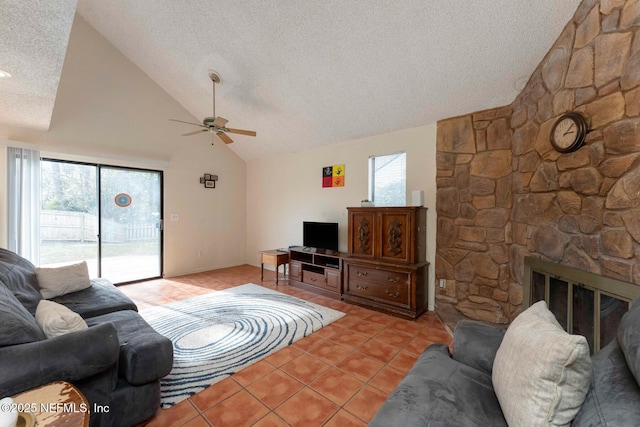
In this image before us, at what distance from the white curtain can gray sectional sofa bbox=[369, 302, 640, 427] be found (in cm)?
507

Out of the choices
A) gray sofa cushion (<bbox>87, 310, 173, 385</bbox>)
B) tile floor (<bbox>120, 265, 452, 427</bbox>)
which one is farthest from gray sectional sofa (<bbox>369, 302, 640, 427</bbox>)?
gray sofa cushion (<bbox>87, 310, 173, 385</bbox>)

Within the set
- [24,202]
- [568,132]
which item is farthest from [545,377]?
[24,202]

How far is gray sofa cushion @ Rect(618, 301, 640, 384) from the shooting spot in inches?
34.1

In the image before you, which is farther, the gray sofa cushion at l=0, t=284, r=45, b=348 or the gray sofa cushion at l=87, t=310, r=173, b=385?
the gray sofa cushion at l=87, t=310, r=173, b=385

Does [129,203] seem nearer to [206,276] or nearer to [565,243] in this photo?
[206,276]

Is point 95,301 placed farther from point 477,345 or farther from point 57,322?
point 477,345

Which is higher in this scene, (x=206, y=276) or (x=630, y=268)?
(x=630, y=268)

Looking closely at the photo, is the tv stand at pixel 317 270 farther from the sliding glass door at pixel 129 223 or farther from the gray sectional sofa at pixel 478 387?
the sliding glass door at pixel 129 223

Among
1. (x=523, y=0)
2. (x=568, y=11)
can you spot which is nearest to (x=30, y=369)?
(x=523, y=0)

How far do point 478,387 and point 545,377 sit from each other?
470 millimetres

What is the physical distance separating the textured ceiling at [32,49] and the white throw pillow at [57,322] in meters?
1.91

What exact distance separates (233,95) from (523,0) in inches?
143

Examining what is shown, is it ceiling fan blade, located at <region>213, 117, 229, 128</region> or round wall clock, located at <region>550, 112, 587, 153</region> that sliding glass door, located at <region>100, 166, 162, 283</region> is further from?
round wall clock, located at <region>550, 112, 587, 153</region>

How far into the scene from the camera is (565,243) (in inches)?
81.6
